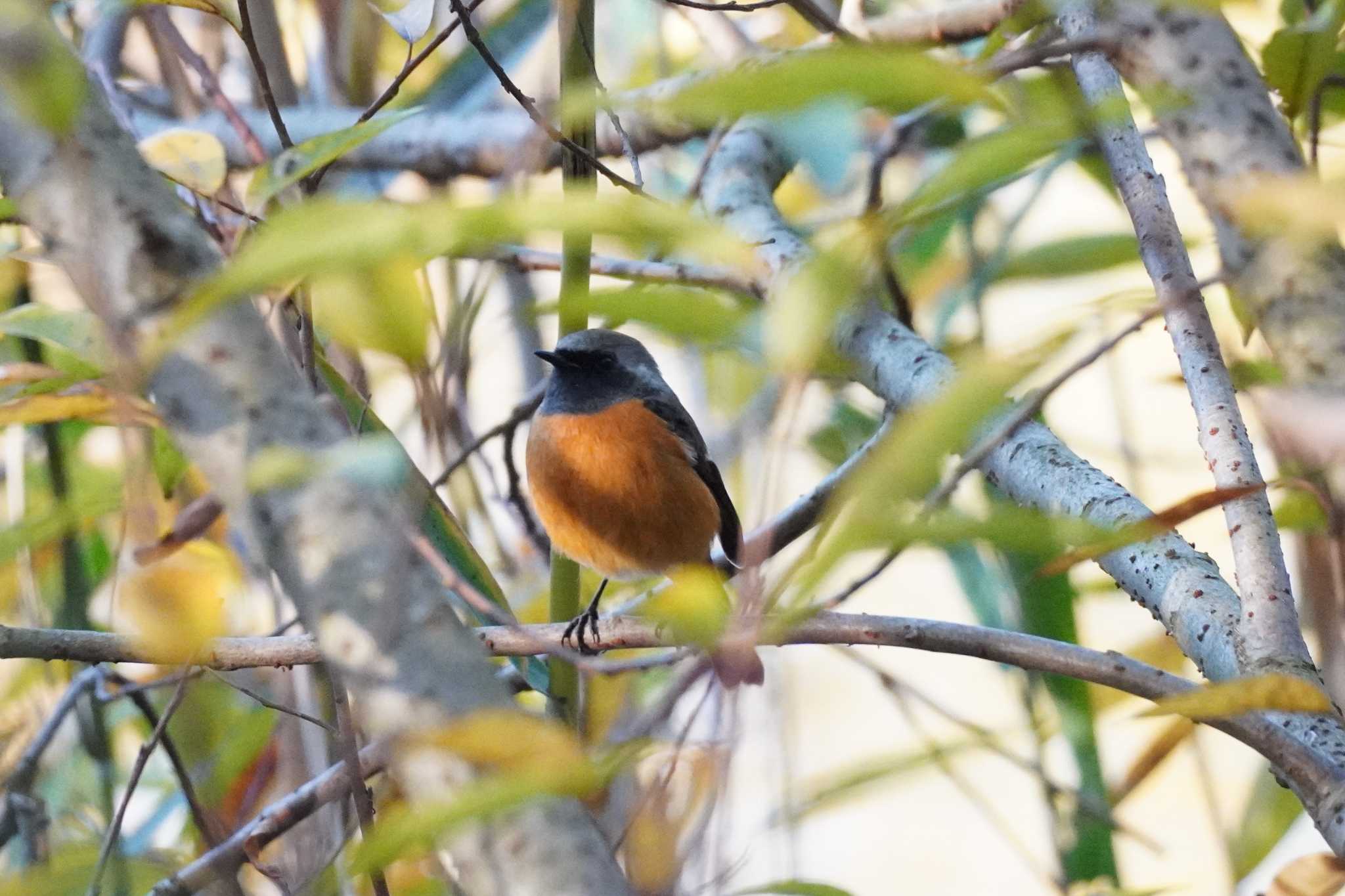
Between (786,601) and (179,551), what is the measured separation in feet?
5.75

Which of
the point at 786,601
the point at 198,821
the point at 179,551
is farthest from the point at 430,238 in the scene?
the point at 179,551

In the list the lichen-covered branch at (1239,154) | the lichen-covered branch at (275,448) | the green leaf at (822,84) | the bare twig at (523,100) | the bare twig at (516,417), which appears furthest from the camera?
the bare twig at (516,417)

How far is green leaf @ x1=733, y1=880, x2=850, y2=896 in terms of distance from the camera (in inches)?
51.6

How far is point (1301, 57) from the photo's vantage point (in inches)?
70.5

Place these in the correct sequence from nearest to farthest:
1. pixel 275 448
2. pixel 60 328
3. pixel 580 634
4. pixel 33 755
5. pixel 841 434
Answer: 1. pixel 275 448
2. pixel 60 328
3. pixel 33 755
4. pixel 580 634
5. pixel 841 434

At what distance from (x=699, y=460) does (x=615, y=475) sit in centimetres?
28

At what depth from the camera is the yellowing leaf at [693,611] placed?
0.80 metres

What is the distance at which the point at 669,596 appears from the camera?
2.72 feet

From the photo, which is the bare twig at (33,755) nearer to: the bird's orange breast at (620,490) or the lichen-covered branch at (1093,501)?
the bird's orange breast at (620,490)

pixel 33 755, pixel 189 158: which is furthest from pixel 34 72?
pixel 33 755

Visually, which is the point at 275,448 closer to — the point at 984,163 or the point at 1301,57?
the point at 984,163

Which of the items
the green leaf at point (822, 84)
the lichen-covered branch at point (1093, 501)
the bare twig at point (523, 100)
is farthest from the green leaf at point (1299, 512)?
the green leaf at point (822, 84)

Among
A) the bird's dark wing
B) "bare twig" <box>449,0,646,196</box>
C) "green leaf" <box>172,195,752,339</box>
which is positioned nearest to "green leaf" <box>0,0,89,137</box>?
"green leaf" <box>172,195,752,339</box>

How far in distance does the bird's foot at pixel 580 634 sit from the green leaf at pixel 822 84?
141cm
